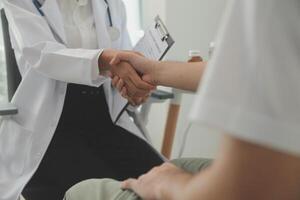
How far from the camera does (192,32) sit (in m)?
2.16

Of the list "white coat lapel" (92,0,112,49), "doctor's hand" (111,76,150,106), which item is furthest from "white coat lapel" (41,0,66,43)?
"doctor's hand" (111,76,150,106)

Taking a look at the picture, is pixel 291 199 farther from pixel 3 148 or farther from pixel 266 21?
pixel 3 148

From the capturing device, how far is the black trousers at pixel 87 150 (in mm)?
1313

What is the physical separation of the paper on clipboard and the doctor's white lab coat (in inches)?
7.3

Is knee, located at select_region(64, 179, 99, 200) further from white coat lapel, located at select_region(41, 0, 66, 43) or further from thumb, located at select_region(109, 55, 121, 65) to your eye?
→ white coat lapel, located at select_region(41, 0, 66, 43)

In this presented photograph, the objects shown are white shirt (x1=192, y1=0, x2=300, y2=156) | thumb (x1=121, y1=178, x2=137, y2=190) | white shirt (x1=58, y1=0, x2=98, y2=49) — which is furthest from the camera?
white shirt (x1=58, y1=0, x2=98, y2=49)

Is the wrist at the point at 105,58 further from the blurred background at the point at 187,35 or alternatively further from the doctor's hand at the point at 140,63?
the blurred background at the point at 187,35

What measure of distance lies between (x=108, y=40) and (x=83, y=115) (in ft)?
1.04

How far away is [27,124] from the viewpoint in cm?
139

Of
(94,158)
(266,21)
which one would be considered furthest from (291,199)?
(94,158)

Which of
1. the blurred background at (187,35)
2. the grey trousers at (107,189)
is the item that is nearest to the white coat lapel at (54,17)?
the blurred background at (187,35)

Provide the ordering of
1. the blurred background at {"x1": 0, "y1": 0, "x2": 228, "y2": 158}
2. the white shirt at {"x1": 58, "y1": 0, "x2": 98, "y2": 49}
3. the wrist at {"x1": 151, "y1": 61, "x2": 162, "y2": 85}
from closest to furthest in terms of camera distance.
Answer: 1. the wrist at {"x1": 151, "y1": 61, "x2": 162, "y2": 85}
2. the white shirt at {"x1": 58, "y1": 0, "x2": 98, "y2": 49}
3. the blurred background at {"x1": 0, "y1": 0, "x2": 228, "y2": 158}

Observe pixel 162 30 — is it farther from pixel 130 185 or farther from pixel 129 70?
pixel 130 185

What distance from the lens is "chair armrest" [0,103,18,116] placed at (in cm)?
129
